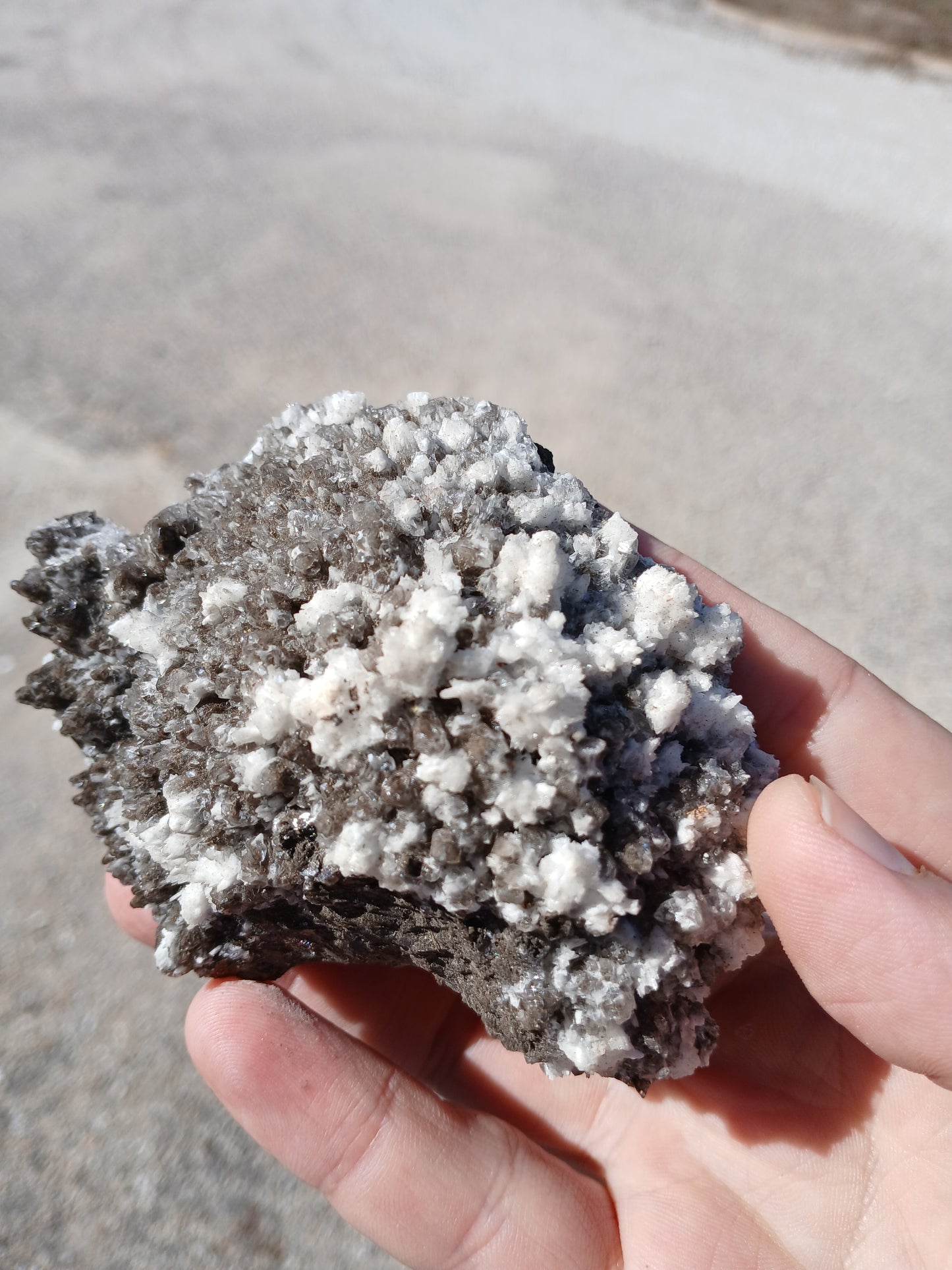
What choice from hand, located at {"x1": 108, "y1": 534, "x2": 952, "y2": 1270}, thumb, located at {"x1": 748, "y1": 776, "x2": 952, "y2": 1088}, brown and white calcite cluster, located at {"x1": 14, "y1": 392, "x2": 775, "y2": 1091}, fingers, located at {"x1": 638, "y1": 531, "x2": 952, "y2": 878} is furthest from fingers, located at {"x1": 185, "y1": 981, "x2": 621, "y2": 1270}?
fingers, located at {"x1": 638, "y1": 531, "x2": 952, "y2": 878}

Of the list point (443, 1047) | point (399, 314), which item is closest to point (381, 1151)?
point (443, 1047)

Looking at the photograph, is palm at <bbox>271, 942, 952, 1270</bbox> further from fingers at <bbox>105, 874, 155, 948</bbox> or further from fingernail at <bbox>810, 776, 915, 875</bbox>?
fingernail at <bbox>810, 776, 915, 875</bbox>

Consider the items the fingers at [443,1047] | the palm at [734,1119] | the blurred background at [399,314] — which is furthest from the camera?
the blurred background at [399,314]

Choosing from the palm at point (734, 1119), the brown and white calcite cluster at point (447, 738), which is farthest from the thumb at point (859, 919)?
the palm at point (734, 1119)

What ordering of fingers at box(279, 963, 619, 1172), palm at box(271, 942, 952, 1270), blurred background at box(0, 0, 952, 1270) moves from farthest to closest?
blurred background at box(0, 0, 952, 1270) → fingers at box(279, 963, 619, 1172) → palm at box(271, 942, 952, 1270)

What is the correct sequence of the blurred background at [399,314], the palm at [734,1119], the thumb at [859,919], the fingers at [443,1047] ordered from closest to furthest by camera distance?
the thumb at [859,919] < the palm at [734,1119] < the fingers at [443,1047] < the blurred background at [399,314]

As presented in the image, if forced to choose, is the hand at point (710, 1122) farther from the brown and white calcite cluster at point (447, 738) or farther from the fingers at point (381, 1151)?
the brown and white calcite cluster at point (447, 738)
